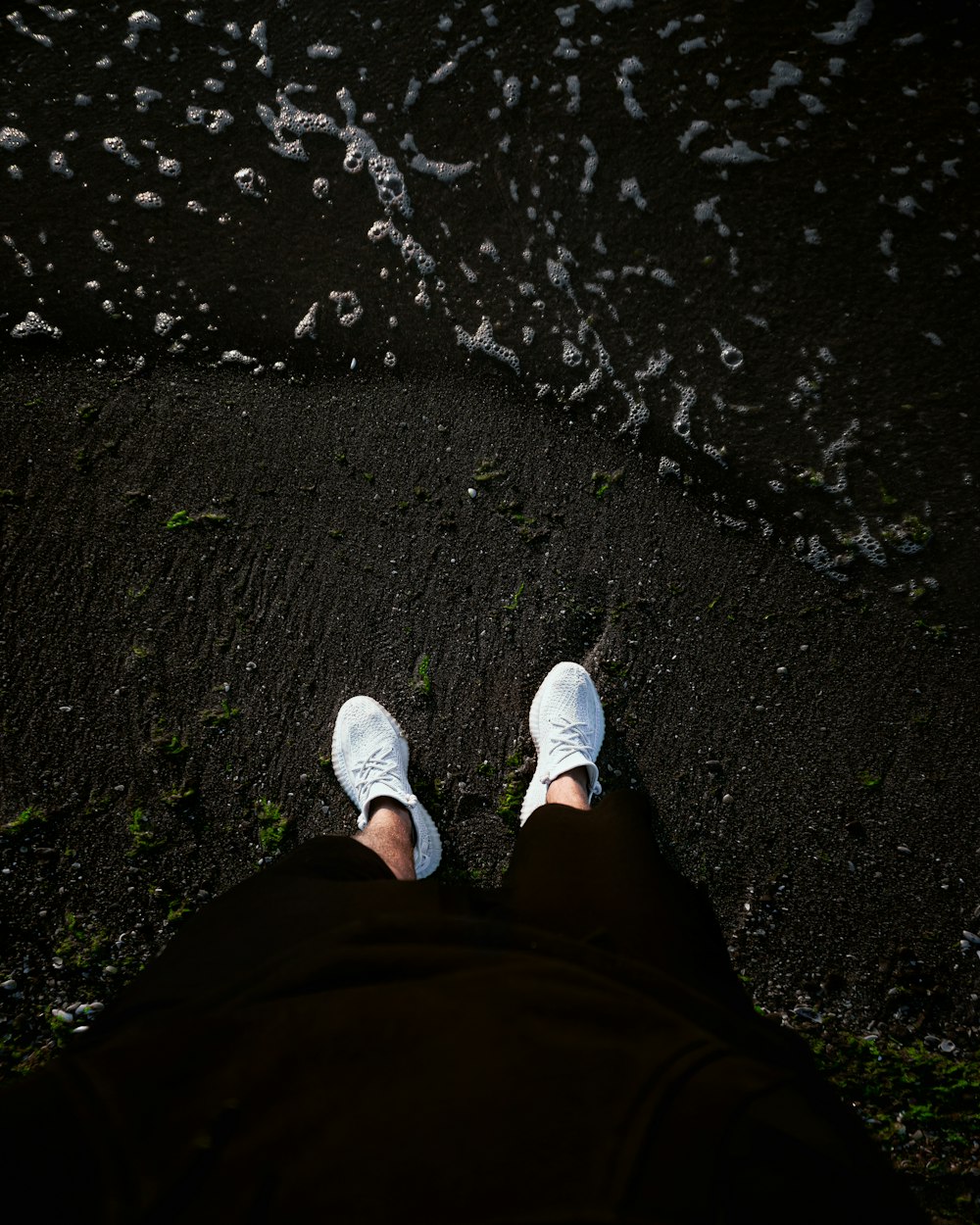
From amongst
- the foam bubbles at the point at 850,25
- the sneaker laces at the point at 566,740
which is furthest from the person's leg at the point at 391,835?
the foam bubbles at the point at 850,25

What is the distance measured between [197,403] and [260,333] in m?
0.34

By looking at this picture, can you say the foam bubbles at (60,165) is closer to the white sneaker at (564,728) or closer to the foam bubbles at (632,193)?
the foam bubbles at (632,193)

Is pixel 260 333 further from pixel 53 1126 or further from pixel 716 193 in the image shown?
pixel 53 1126

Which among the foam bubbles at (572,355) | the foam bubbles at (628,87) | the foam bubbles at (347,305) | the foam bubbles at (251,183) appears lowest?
the foam bubbles at (572,355)

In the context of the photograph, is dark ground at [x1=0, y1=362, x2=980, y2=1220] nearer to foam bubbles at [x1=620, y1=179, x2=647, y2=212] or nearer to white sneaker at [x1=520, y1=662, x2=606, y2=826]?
white sneaker at [x1=520, y1=662, x2=606, y2=826]

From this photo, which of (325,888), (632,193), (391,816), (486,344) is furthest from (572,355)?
(325,888)

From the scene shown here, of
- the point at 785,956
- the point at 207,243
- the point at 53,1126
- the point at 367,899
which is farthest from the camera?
the point at 207,243

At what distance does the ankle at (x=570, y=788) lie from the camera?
2186 mm

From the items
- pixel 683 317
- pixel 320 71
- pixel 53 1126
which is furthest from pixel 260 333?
pixel 53 1126

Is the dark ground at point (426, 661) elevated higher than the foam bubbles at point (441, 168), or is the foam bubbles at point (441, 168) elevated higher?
the foam bubbles at point (441, 168)

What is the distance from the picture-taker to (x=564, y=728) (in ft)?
7.22

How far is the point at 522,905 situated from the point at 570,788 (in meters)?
0.63

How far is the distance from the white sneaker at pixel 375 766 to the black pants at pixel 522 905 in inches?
13.1

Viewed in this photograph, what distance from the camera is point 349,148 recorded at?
2420mm
